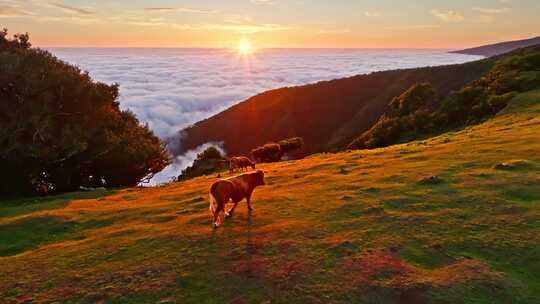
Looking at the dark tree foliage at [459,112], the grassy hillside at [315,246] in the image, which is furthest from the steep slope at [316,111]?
the grassy hillside at [315,246]

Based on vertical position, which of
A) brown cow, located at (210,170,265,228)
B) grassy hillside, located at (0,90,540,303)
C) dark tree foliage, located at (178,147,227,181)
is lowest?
dark tree foliage, located at (178,147,227,181)

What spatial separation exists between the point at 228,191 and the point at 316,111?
14063cm

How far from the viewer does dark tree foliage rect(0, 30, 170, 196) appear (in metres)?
34.2

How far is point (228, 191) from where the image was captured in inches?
634

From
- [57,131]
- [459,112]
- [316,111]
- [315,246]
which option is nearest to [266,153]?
[459,112]

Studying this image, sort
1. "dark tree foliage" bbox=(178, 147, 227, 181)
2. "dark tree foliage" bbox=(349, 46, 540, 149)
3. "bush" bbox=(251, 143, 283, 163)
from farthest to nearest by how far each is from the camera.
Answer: "bush" bbox=(251, 143, 283, 163), "dark tree foliage" bbox=(178, 147, 227, 181), "dark tree foliage" bbox=(349, 46, 540, 149)

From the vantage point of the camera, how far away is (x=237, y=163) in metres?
36.2

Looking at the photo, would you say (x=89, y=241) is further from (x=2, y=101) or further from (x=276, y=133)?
(x=276, y=133)

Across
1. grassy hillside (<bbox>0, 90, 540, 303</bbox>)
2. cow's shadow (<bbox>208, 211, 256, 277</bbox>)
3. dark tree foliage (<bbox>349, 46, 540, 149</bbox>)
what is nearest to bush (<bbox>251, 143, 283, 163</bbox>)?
dark tree foliage (<bbox>349, 46, 540, 149</bbox>)

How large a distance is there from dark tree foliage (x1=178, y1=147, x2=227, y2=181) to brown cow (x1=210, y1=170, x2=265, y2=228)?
99.9 feet

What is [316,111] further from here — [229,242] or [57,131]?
[229,242]

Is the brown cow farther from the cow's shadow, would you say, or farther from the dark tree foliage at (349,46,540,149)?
the dark tree foliage at (349,46,540,149)

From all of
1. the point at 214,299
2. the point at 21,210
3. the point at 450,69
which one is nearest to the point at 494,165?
the point at 214,299

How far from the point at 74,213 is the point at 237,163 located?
16305 millimetres
